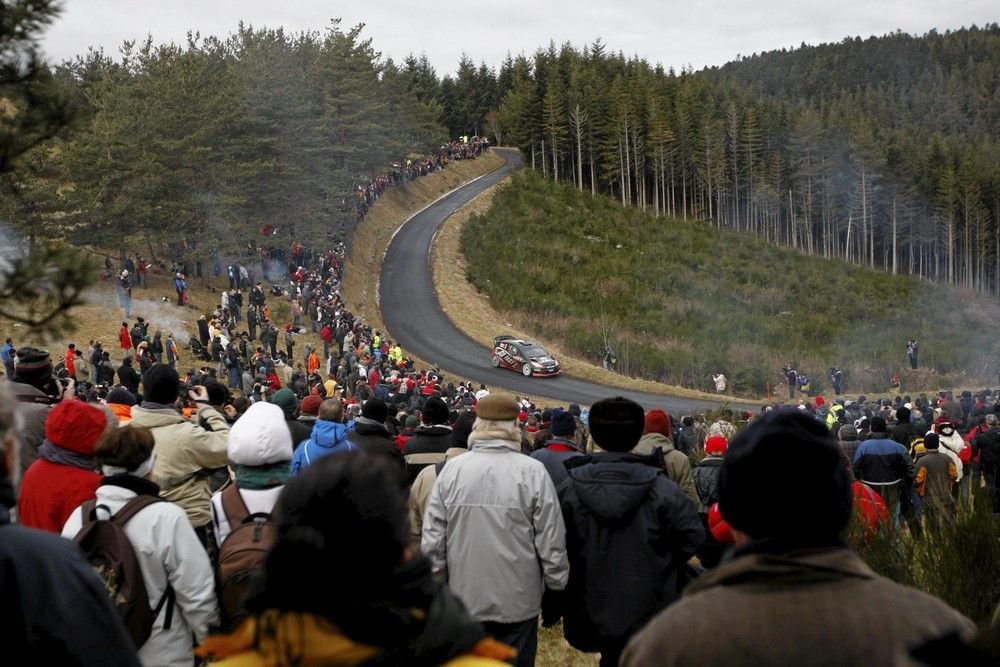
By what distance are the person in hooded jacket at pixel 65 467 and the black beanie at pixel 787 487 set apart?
3.87m

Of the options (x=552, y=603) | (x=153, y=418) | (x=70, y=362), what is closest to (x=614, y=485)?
(x=552, y=603)

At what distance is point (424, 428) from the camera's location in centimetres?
793

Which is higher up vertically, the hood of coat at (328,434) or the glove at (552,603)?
the hood of coat at (328,434)

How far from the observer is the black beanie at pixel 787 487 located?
249 centimetres

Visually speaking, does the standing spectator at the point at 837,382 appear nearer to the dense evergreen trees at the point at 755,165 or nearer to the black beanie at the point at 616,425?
the black beanie at the point at 616,425

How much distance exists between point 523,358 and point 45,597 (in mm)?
36608

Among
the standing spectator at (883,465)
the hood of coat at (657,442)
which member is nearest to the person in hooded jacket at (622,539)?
the hood of coat at (657,442)

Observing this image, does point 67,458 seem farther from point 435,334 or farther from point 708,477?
point 435,334

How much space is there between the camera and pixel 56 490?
5.31 m

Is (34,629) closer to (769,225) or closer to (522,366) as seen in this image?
(522,366)

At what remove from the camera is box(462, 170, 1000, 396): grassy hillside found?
151 ft

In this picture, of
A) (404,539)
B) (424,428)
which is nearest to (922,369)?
(424,428)

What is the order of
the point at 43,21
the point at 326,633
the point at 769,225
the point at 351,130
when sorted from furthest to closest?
1. the point at 769,225
2. the point at 351,130
3. the point at 43,21
4. the point at 326,633

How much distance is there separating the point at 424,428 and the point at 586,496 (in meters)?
2.95
